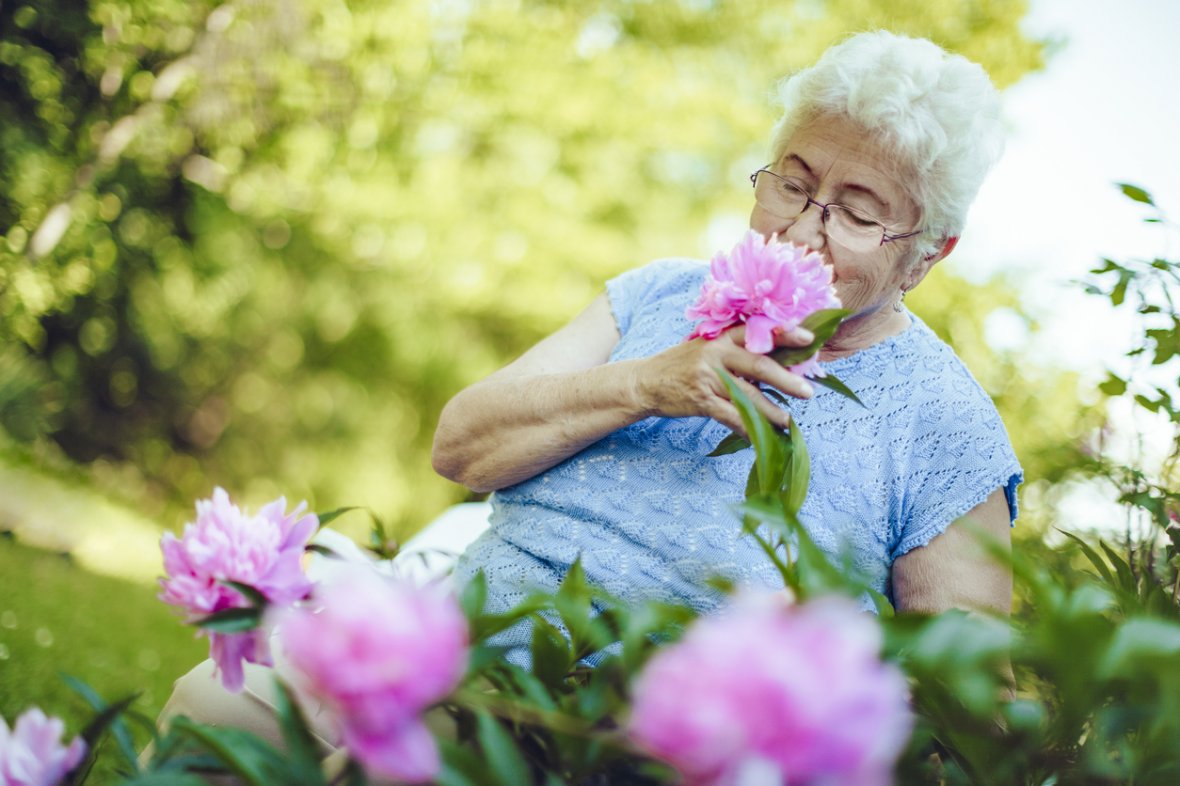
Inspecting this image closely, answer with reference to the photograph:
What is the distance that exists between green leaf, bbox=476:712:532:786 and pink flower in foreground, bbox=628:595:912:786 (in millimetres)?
173

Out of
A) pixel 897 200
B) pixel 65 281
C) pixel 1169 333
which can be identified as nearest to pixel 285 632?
pixel 1169 333

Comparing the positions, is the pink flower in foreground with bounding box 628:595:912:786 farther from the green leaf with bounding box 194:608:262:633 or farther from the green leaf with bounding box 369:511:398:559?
the green leaf with bounding box 369:511:398:559

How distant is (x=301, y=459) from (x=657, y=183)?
356cm

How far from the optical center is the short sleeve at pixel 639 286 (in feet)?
6.61

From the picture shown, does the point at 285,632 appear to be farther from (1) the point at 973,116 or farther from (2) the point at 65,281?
(2) the point at 65,281

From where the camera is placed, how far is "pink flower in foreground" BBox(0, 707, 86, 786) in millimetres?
796

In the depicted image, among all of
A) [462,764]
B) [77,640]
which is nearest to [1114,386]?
[462,764]

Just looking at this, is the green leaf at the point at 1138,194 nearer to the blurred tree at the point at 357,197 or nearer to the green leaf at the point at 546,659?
the green leaf at the point at 546,659

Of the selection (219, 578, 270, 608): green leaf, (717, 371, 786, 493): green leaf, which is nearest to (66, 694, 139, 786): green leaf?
(219, 578, 270, 608): green leaf

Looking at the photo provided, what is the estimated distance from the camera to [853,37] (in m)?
1.92

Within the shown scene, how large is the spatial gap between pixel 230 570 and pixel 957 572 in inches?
46.9

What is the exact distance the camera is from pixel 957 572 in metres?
1.60

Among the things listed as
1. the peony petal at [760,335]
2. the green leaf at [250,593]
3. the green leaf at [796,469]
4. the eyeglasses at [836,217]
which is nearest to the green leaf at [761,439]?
the green leaf at [796,469]

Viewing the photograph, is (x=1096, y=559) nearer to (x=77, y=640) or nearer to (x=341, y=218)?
(x=77, y=640)
